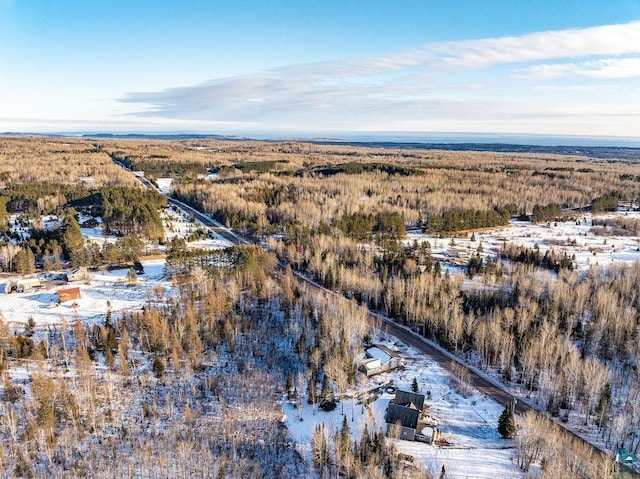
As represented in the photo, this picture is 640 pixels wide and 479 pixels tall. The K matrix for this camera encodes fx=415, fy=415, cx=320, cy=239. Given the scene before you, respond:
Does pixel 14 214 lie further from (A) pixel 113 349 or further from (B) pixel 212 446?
(B) pixel 212 446

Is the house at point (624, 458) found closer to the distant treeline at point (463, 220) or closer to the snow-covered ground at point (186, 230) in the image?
the snow-covered ground at point (186, 230)

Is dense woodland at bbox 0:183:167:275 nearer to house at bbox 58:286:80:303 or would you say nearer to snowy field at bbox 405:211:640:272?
house at bbox 58:286:80:303

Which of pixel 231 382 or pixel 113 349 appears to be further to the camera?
pixel 113 349

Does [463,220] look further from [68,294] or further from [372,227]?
[68,294]

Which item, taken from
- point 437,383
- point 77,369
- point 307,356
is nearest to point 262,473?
point 307,356

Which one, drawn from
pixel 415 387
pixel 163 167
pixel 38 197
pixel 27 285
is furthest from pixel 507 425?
pixel 163 167
